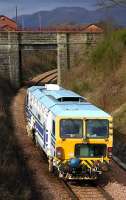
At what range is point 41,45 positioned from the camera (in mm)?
57625

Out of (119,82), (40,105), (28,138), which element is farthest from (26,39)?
(40,105)

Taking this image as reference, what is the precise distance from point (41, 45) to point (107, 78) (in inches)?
573

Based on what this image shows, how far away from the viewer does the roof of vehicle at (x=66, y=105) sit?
19344 mm

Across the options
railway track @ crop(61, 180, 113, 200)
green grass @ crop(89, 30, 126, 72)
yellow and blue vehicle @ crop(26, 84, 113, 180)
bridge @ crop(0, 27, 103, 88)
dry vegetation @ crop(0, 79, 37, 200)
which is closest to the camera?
dry vegetation @ crop(0, 79, 37, 200)

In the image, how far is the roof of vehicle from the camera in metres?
19.3

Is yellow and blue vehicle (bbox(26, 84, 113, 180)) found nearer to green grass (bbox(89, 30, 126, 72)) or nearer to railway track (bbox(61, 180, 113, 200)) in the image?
railway track (bbox(61, 180, 113, 200))

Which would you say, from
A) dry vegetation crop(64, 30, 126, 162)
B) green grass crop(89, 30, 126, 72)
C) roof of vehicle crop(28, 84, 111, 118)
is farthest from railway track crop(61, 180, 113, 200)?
green grass crop(89, 30, 126, 72)

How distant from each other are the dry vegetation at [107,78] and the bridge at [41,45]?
2.63 metres

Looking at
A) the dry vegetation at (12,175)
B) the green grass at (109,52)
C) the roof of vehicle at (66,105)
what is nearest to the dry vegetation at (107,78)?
the green grass at (109,52)

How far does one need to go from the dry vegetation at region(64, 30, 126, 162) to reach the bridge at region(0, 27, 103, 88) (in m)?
2.63

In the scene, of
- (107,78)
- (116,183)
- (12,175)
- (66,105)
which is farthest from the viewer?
(107,78)

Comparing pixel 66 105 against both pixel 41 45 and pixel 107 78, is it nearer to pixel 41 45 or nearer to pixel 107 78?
pixel 107 78

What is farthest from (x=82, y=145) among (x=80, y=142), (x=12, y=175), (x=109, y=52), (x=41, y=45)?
(x=41, y=45)

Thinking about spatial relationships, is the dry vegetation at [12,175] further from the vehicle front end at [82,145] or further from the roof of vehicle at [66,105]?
the roof of vehicle at [66,105]
